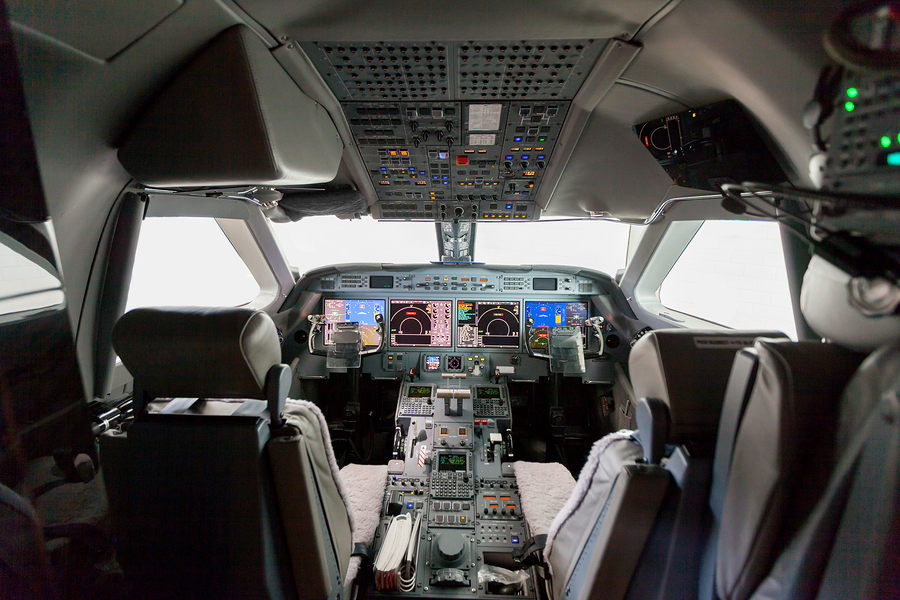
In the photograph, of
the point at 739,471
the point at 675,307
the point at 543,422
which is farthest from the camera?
the point at 543,422

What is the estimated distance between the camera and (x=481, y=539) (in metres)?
2.07

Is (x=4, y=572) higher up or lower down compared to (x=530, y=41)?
lower down

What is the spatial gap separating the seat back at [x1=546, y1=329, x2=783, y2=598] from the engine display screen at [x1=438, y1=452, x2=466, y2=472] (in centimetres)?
160

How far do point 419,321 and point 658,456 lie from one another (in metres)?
2.72

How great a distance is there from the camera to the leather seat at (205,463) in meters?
1.07

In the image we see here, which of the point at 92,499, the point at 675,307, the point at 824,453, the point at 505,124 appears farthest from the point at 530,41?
the point at 675,307

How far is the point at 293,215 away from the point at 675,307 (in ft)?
10.7

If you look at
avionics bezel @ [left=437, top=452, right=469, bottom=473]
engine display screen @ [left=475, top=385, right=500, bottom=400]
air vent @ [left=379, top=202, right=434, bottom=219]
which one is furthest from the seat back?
engine display screen @ [left=475, top=385, right=500, bottom=400]

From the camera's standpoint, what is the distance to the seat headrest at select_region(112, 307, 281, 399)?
1051mm

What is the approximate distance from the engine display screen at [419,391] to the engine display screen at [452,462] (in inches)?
26.7

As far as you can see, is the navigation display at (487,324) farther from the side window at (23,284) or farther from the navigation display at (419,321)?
the side window at (23,284)

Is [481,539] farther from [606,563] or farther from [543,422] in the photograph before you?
[543,422]

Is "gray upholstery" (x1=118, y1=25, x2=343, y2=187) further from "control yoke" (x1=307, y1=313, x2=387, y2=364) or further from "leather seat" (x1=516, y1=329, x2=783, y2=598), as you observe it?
"control yoke" (x1=307, y1=313, x2=387, y2=364)

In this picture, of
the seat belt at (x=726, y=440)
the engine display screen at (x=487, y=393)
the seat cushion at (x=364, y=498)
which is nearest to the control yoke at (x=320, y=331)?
the engine display screen at (x=487, y=393)
